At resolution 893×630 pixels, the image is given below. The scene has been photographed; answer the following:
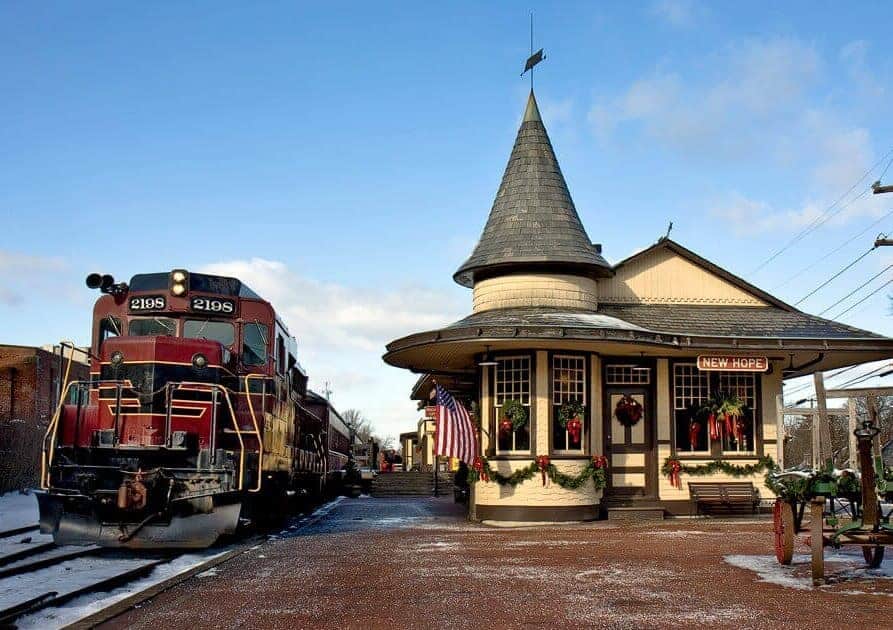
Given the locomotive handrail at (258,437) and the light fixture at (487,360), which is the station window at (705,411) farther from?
the locomotive handrail at (258,437)

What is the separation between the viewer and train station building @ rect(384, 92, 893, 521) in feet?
62.0

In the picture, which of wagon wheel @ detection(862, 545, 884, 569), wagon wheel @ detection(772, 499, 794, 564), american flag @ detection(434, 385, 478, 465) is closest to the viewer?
wagon wheel @ detection(862, 545, 884, 569)

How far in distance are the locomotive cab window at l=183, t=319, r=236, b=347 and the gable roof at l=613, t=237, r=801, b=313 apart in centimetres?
1007

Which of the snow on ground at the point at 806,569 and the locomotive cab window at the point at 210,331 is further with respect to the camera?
the locomotive cab window at the point at 210,331

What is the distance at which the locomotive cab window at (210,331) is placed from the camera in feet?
48.6

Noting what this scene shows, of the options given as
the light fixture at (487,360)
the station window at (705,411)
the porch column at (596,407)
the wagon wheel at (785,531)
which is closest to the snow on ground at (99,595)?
the wagon wheel at (785,531)

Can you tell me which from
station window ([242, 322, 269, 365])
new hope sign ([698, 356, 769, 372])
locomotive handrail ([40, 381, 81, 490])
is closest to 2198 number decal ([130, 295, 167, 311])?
station window ([242, 322, 269, 365])

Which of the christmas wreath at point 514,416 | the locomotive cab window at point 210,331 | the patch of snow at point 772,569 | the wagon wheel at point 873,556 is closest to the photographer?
the patch of snow at point 772,569

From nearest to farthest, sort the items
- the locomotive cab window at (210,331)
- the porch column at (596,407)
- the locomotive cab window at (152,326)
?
1. the locomotive cab window at (152,326)
2. the locomotive cab window at (210,331)
3. the porch column at (596,407)

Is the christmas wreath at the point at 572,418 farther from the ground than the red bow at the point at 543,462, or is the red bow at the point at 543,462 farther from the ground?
the christmas wreath at the point at 572,418

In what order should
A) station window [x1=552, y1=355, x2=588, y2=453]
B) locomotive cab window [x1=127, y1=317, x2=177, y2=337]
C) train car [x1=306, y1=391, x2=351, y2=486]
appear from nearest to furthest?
locomotive cab window [x1=127, y1=317, x2=177, y2=337]
station window [x1=552, y1=355, x2=588, y2=453]
train car [x1=306, y1=391, x2=351, y2=486]

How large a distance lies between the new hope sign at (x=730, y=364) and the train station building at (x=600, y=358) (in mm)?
29

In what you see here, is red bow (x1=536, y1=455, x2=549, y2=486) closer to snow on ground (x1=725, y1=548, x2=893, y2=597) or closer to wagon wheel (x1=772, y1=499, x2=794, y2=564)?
snow on ground (x1=725, y1=548, x2=893, y2=597)

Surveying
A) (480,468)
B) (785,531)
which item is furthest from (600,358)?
(785,531)
